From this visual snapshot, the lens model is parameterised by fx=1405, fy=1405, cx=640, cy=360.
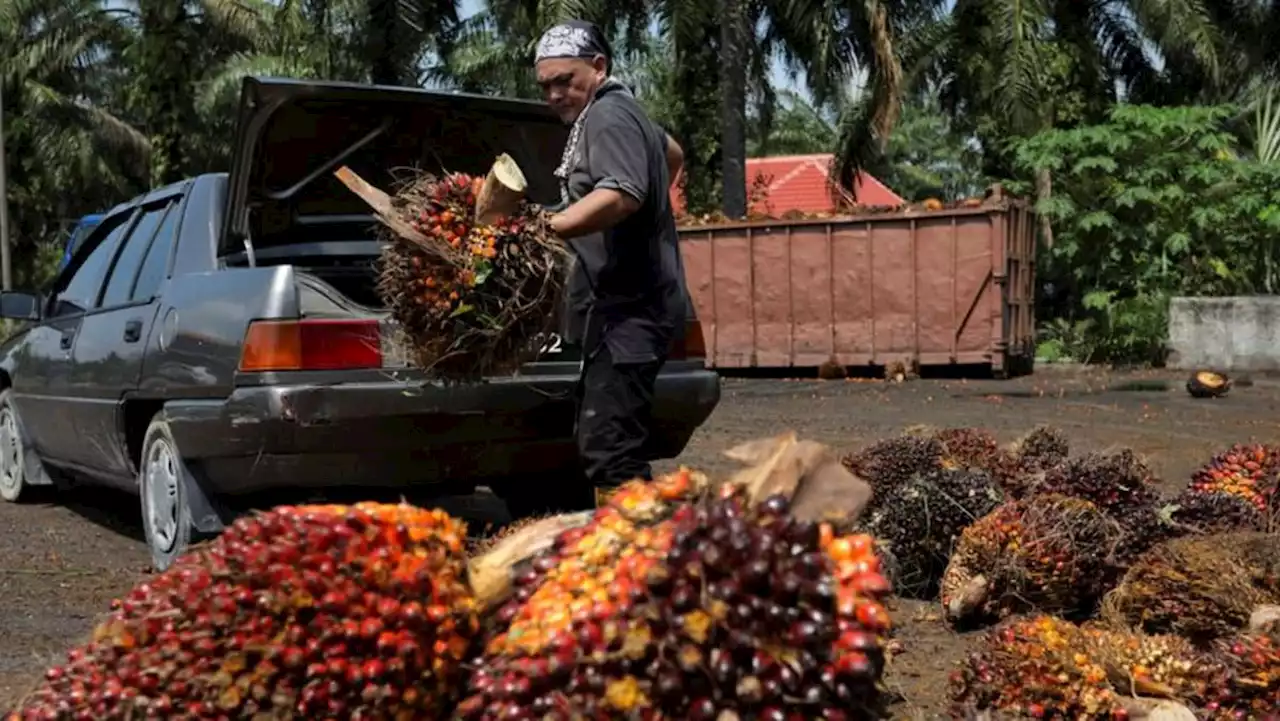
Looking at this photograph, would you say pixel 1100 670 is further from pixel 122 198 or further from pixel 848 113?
pixel 122 198

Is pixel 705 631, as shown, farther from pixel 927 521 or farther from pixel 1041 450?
pixel 1041 450

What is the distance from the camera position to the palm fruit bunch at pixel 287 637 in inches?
95.2

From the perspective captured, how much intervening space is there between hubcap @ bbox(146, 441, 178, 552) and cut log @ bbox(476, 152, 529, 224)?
7.99 feet

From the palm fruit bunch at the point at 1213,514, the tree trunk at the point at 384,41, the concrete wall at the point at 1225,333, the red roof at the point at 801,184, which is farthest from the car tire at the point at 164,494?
the red roof at the point at 801,184

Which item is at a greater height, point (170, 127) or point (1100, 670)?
point (170, 127)

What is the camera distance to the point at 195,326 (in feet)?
19.2

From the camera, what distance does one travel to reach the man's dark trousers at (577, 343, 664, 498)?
4242 millimetres

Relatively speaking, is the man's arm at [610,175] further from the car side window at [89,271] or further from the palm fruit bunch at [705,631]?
the car side window at [89,271]

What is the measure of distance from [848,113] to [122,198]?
3306 cm

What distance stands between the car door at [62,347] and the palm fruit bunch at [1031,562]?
15.3 feet

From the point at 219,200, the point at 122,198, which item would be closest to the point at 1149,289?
the point at 219,200

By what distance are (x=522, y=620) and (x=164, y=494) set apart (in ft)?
13.7

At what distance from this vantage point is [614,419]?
4277 millimetres

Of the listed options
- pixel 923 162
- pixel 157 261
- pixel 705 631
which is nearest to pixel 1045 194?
pixel 157 261
